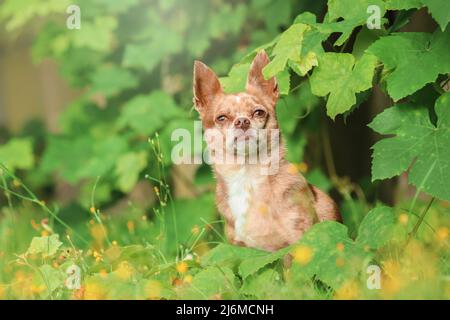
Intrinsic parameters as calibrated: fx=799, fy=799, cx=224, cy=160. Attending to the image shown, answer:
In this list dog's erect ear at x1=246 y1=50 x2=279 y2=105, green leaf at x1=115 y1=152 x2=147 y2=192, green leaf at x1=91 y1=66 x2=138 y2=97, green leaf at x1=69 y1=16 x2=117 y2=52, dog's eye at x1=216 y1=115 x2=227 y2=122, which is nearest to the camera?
dog's eye at x1=216 y1=115 x2=227 y2=122

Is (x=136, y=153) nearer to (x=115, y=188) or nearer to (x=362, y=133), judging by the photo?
(x=115, y=188)

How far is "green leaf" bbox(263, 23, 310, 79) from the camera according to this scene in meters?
3.74

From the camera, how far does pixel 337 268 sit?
3586 millimetres

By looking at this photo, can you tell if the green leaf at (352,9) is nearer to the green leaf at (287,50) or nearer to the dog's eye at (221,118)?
the green leaf at (287,50)

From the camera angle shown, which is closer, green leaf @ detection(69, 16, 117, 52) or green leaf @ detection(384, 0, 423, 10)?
green leaf @ detection(384, 0, 423, 10)

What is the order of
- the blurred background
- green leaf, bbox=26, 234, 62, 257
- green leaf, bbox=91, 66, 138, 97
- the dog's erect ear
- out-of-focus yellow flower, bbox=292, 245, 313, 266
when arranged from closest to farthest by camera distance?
out-of-focus yellow flower, bbox=292, 245, 313, 266
the dog's erect ear
green leaf, bbox=26, 234, 62, 257
the blurred background
green leaf, bbox=91, 66, 138, 97

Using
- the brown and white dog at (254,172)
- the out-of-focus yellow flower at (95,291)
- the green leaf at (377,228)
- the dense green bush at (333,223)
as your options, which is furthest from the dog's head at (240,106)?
the out-of-focus yellow flower at (95,291)

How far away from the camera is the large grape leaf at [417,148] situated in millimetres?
3549

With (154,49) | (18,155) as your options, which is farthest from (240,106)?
(18,155)

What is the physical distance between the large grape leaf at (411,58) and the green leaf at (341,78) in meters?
0.08

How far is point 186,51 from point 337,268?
12.3 ft

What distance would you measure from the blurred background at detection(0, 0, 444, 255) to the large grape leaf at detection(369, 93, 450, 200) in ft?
6.29

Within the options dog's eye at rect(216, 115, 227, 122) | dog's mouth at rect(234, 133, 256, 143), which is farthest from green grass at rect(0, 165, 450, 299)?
dog's eye at rect(216, 115, 227, 122)

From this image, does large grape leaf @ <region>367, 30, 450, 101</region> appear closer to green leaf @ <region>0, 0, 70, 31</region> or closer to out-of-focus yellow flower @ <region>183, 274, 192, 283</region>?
out-of-focus yellow flower @ <region>183, 274, 192, 283</region>
